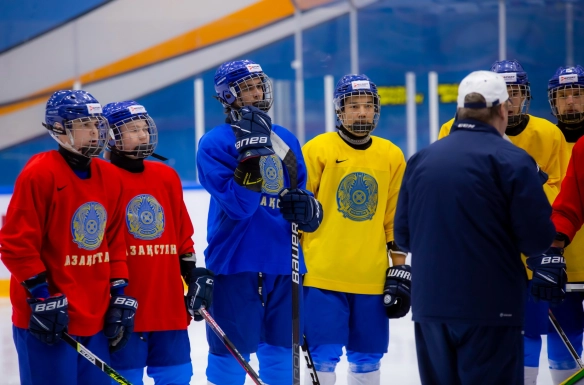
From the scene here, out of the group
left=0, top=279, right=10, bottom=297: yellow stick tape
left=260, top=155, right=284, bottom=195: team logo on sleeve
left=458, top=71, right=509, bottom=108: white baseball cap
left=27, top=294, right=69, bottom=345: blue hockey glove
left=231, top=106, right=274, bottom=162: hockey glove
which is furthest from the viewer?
left=0, top=279, right=10, bottom=297: yellow stick tape

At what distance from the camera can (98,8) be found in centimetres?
730

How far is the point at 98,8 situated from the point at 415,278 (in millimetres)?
5640

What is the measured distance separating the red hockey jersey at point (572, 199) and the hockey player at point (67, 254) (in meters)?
1.44

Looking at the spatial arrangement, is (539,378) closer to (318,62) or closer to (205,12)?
(318,62)

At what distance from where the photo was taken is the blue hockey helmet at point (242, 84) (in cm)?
293

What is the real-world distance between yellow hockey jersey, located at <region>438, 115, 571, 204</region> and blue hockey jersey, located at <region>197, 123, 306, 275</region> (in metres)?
0.72

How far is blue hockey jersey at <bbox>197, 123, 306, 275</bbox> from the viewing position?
284cm

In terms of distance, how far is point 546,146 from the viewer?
324 cm

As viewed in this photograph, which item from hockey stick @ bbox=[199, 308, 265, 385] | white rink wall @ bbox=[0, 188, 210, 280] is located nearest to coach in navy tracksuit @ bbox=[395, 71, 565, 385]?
hockey stick @ bbox=[199, 308, 265, 385]

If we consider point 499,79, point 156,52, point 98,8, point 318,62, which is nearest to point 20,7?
point 98,8

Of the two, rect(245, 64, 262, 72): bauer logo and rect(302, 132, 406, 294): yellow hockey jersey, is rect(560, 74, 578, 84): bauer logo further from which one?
rect(245, 64, 262, 72): bauer logo

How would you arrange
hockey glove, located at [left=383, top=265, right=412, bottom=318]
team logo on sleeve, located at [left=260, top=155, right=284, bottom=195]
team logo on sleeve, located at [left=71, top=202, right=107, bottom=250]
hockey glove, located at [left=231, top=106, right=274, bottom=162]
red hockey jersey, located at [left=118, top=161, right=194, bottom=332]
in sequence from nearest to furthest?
team logo on sleeve, located at [left=71, top=202, right=107, bottom=250], hockey glove, located at [left=231, top=106, right=274, bottom=162], red hockey jersey, located at [left=118, top=161, right=194, bottom=332], team logo on sleeve, located at [left=260, top=155, right=284, bottom=195], hockey glove, located at [left=383, top=265, right=412, bottom=318]

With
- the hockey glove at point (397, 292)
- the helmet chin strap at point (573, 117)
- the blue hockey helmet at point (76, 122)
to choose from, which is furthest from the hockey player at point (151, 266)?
the helmet chin strap at point (573, 117)

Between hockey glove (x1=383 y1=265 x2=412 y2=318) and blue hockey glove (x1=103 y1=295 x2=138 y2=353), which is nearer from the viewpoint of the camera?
blue hockey glove (x1=103 y1=295 x2=138 y2=353)
